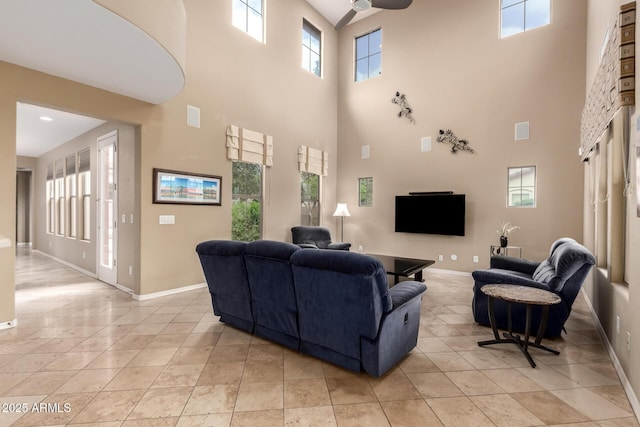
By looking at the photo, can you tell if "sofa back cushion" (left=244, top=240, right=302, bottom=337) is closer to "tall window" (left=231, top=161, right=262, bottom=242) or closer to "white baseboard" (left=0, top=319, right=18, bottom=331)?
"white baseboard" (left=0, top=319, right=18, bottom=331)

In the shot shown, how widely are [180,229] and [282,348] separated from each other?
2802 mm

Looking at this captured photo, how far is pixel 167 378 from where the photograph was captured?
7.30ft

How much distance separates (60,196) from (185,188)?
456 centimetres

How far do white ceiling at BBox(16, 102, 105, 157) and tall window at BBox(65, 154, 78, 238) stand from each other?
20.2 inches

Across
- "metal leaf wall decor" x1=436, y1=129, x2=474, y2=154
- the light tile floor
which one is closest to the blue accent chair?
the light tile floor

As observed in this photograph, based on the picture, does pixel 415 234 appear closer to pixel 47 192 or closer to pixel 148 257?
pixel 148 257

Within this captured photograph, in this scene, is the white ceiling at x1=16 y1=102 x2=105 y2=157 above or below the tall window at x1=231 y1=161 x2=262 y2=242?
above

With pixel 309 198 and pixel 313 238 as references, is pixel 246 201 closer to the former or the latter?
pixel 313 238

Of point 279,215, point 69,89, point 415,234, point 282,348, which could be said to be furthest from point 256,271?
point 415,234

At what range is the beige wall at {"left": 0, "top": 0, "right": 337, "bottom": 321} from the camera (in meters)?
3.21

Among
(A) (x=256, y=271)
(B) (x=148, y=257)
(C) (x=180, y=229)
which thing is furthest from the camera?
(C) (x=180, y=229)

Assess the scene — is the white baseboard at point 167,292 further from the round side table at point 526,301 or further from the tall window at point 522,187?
the tall window at point 522,187

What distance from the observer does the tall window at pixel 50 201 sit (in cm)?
732

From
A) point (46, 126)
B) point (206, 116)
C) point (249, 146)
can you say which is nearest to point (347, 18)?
point (249, 146)
